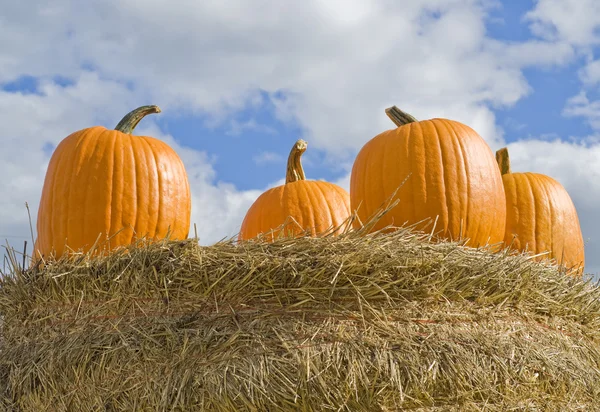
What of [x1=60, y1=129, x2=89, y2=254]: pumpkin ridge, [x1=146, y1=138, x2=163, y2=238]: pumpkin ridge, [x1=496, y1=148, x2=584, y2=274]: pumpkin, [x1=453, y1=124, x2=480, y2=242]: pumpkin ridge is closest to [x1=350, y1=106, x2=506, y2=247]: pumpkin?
[x1=453, y1=124, x2=480, y2=242]: pumpkin ridge

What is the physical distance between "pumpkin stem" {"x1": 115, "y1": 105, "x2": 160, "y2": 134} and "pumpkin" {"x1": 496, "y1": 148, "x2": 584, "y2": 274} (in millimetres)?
2060

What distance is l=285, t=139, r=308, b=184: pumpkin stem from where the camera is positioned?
159 inches

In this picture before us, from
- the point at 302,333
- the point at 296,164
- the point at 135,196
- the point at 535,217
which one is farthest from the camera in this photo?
the point at 296,164

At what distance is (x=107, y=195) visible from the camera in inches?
124

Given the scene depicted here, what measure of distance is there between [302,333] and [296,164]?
74.7 inches

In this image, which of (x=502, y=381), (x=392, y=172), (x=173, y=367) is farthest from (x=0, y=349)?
(x=502, y=381)


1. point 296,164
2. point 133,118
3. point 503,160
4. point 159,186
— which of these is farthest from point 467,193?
point 133,118

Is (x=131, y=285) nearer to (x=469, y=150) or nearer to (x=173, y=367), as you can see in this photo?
(x=173, y=367)

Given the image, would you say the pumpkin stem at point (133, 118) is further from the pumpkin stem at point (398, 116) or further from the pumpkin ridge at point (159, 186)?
the pumpkin stem at point (398, 116)

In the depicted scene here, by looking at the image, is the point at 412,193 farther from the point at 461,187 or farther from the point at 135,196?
the point at 135,196

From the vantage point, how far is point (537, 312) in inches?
110

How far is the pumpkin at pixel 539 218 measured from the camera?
3754mm

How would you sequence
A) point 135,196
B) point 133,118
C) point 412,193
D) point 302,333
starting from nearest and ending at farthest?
point 302,333 → point 412,193 → point 135,196 → point 133,118

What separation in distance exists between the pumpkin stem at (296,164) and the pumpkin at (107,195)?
0.89 m
